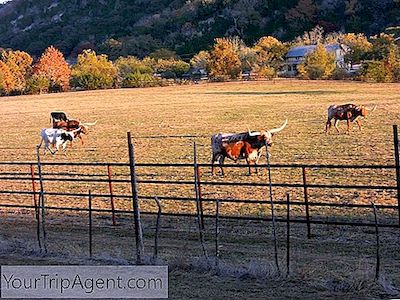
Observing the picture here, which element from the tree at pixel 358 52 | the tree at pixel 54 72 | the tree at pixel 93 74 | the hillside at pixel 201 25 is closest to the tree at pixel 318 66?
the tree at pixel 358 52

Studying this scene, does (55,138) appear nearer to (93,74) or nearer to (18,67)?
(93,74)

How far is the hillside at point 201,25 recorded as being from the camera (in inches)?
6166

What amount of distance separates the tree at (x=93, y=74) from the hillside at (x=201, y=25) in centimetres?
4707

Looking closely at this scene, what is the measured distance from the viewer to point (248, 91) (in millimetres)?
64812

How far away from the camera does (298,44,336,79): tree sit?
82.5 meters

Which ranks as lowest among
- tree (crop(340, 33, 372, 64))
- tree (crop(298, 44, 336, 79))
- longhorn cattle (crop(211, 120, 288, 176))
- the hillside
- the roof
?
longhorn cattle (crop(211, 120, 288, 176))

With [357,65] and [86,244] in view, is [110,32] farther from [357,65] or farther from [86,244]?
[86,244]

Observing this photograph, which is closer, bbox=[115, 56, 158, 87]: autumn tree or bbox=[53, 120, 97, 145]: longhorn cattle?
bbox=[53, 120, 97, 145]: longhorn cattle

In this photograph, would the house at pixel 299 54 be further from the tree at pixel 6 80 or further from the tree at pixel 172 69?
the tree at pixel 6 80

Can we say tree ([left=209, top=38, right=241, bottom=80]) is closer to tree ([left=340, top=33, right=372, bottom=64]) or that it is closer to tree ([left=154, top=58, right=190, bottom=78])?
tree ([left=154, top=58, right=190, bottom=78])

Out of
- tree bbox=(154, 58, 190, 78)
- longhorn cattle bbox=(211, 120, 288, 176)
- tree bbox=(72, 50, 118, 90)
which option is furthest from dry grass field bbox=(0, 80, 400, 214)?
tree bbox=(154, 58, 190, 78)

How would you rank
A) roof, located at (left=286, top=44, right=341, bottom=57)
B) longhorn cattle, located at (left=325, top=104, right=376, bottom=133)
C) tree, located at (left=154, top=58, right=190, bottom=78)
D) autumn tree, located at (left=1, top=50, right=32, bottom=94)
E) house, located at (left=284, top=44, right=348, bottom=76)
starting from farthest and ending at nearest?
roof, located at (left=286, top=44, right=341, bottom=57) < tree, located at (left=154, top=58, right=190, bottom=78) < house, located at (left=284, top=44, right=348, bottom=76) < autumn tree, located at (left=1, top=50, right=32, bottom=94) < longhorn cattle, located at (left=325, top=104, right=376, bottom=133)

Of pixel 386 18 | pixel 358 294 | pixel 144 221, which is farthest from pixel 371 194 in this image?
pixel 386 18

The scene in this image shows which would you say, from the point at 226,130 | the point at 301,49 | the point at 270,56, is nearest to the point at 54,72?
the point at 270,56
